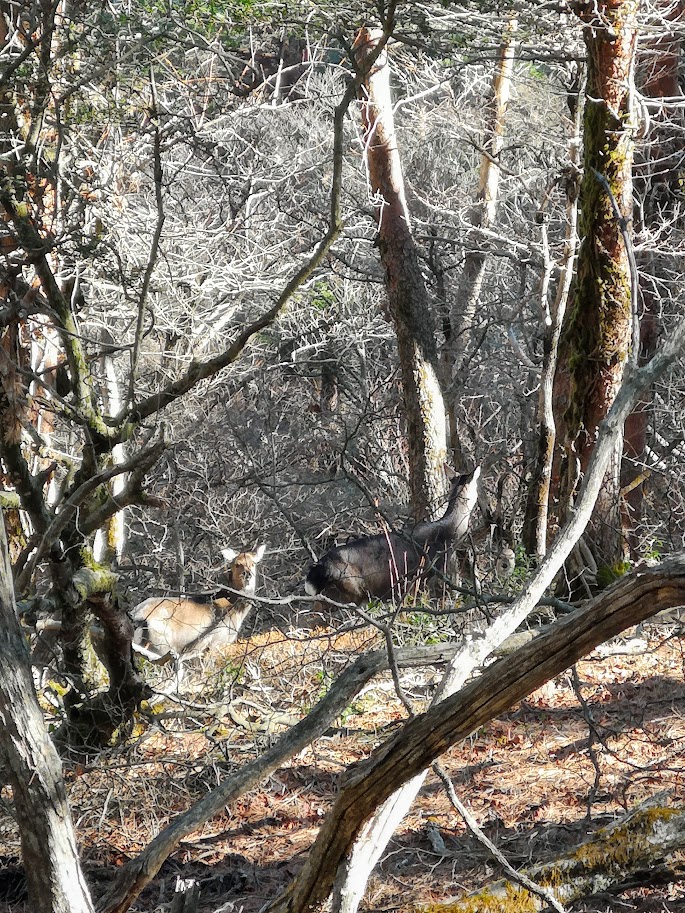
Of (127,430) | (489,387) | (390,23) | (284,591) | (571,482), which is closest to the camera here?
(390,23)

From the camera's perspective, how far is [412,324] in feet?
41.2

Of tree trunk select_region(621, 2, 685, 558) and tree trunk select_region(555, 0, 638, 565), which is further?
tree trunk select_region(621, 2, 685, 558)

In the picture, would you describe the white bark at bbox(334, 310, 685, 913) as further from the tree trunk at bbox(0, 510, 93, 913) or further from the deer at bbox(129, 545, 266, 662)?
the deer at bbox(129, 545, 266, 662)

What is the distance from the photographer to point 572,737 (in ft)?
22.8

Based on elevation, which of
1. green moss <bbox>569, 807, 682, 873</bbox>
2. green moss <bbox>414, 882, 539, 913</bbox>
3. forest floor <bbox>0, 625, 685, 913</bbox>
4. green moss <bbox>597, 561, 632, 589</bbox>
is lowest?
forest floor <bbox>0, 625, 685, 913</bbox>

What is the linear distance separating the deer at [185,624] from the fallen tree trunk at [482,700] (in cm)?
556

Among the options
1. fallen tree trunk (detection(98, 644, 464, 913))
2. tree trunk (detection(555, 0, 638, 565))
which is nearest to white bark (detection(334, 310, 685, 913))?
fallen tree trunk (detection(98, 644, 464, 913))

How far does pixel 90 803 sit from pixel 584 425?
187 inches

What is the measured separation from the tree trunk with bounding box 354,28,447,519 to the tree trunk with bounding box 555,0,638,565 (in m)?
4.14

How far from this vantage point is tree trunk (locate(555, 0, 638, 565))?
802 cm

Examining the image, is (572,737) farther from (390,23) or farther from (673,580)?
(390,23)

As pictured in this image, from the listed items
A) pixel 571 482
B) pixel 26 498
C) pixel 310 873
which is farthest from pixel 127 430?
pixel 571 482

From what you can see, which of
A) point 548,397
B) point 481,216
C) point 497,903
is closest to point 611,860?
point 497,903

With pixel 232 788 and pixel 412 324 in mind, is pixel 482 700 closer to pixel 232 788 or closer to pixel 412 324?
pixel 232 788
